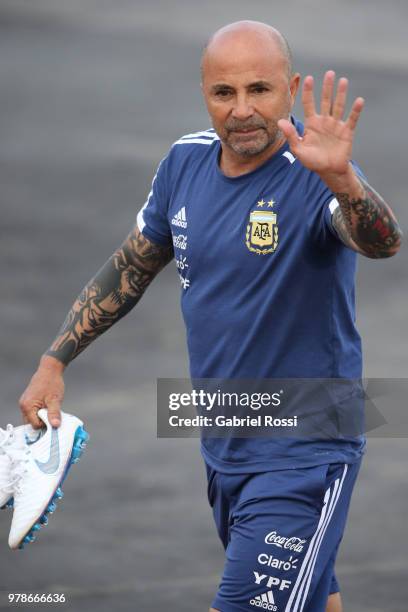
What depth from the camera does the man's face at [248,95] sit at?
453 cm

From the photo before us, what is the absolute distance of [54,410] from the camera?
16.0 ft

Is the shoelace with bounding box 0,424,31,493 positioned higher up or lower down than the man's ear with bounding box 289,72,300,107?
lower down

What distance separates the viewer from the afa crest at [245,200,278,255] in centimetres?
454

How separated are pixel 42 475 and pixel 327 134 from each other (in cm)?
161

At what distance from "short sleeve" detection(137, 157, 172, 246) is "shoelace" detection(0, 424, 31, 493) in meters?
0.93

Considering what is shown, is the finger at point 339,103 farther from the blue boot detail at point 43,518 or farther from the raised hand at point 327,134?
the blue boot detail at point 43,518

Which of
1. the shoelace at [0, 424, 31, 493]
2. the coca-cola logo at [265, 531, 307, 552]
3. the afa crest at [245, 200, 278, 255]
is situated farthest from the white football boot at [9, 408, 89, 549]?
the afa crest at [245, 200, 278, 255]

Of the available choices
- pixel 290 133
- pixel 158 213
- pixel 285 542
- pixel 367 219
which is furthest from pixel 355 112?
pixel 285 542

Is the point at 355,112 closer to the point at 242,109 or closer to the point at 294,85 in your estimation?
the point at 242,109

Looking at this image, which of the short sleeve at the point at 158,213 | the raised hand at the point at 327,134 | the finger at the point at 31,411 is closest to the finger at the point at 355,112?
the raised hand at the point at 327,134

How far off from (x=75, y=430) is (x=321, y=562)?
96 centimetres

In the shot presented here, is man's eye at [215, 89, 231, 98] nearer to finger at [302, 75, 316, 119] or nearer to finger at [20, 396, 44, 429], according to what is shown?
finger at [302, 75, 316, 119]

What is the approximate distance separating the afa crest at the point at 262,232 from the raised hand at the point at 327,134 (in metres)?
0.56

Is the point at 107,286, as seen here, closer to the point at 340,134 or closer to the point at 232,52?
the point at 232,52
